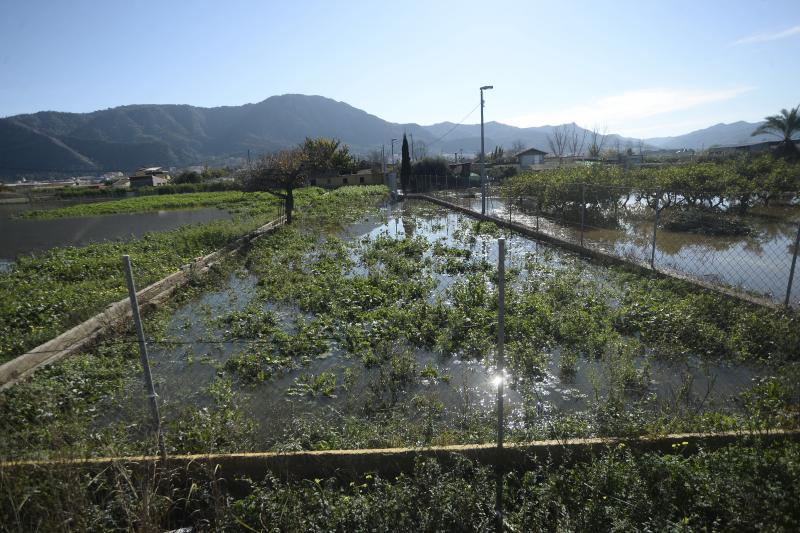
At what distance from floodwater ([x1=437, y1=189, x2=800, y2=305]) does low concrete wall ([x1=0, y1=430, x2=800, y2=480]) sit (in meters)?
5.18

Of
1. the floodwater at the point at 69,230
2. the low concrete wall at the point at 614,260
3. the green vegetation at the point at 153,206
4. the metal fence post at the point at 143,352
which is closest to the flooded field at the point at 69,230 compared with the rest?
the floodwater at the point at 69,230

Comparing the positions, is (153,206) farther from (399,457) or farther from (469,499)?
(469,499)

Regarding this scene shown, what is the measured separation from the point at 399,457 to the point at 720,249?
1243 centimetres

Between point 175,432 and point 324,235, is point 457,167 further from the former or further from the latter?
point 175,432

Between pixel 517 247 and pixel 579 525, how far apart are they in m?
11.8

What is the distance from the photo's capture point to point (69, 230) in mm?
26469

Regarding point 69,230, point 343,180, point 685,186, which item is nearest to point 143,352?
point 685,186

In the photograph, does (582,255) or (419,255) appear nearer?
(582,255)

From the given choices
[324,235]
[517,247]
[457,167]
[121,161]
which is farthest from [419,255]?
[121,161]

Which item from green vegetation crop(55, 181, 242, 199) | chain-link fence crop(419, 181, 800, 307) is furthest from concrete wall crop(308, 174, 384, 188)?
chain-link fence crop(419, 181, 800, 307)

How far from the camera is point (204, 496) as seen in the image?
346 centimetres

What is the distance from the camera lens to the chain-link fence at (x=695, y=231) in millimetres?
9199

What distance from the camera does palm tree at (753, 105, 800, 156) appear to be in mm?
34231

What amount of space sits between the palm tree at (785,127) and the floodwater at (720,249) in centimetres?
2334
